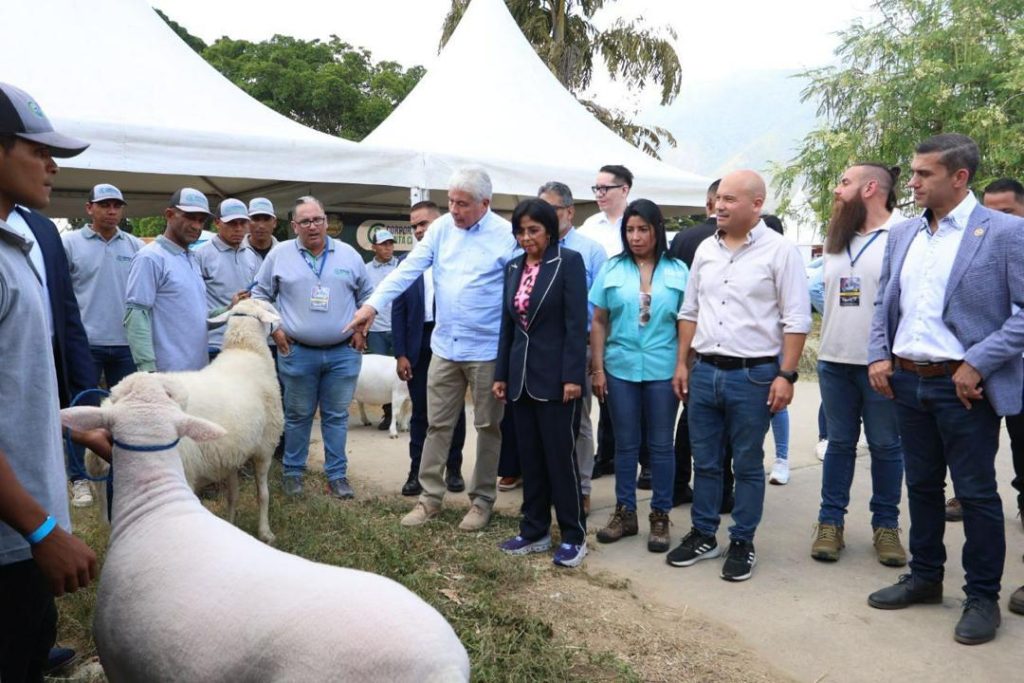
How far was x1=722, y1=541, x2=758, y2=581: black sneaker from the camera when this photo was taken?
4.33 m

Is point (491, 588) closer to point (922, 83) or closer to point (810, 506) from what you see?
point (810, 506)

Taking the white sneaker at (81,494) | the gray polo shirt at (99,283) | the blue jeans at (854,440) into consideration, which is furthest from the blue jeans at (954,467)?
the white sneaker at (81,494)

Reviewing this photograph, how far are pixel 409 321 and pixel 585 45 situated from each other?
1606 centimetres

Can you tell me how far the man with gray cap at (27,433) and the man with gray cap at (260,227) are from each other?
4.33 metres

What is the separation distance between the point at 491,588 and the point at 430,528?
40.9 inches

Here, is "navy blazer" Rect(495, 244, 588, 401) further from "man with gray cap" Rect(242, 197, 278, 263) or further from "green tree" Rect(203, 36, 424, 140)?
"green tree" Rect(203, 36, 424, 140)

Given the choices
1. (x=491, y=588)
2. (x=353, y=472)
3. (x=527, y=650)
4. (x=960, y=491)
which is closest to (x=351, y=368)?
(x=353, y=472)

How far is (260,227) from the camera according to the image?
6.33 meters

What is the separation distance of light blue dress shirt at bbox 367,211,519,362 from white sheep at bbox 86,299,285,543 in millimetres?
852

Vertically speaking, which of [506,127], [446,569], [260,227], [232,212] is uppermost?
[506,127]

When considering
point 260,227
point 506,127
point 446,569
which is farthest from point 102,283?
point 506,127

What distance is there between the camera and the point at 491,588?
13.3 ft

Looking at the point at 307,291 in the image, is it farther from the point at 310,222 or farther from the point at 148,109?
the point at 148,109

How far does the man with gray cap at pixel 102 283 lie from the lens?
5500mm
